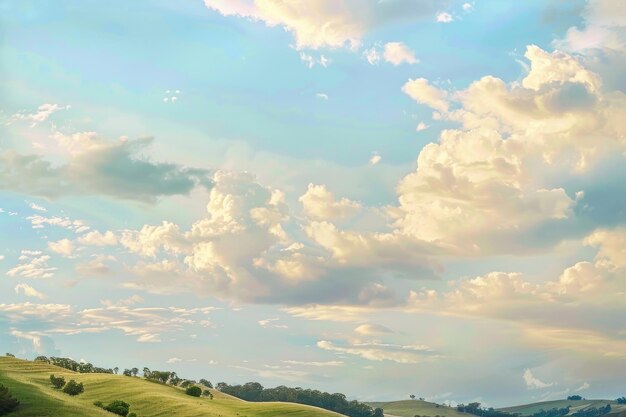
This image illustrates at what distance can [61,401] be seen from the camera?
4301 inches

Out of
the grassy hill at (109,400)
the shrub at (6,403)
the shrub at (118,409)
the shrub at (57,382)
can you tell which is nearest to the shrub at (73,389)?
the grassy hill at (109,400)

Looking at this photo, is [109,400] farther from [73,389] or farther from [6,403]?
[6,403]

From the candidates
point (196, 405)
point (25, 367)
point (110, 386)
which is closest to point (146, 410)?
point (196, 405)

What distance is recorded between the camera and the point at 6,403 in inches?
3846

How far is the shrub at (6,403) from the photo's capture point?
9700 cm

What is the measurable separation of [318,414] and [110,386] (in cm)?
4328

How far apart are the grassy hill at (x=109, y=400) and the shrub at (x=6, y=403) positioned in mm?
976

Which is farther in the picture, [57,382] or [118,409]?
[57,382]

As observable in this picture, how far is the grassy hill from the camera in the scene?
103 meters

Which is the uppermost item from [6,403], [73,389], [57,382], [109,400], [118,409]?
[57,382]

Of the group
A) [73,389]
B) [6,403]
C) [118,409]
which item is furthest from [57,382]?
[6,403]

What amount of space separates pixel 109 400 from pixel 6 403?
3713cm

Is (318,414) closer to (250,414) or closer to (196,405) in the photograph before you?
(250,414)

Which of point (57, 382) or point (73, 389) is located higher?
point (57, 382)
